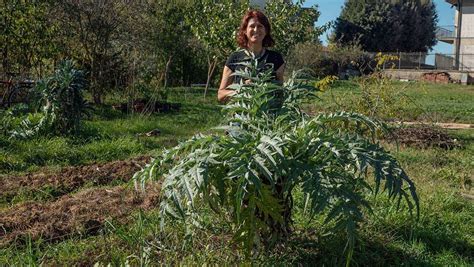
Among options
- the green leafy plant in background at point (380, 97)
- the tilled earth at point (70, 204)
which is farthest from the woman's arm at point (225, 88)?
the green leafy plant in background at point (380, 97)

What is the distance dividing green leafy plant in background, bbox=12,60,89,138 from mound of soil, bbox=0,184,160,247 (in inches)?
136

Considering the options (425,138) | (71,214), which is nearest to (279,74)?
(71,214)

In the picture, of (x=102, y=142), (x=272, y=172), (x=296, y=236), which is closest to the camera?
(x=272, y=172)

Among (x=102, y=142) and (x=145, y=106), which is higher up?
(x=145, y=106)

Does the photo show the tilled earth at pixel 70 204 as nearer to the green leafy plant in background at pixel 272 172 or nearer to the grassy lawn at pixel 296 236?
the grassy lawn at pixel 296 236

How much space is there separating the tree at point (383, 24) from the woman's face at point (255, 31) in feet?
128

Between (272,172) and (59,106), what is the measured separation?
6.29 metres

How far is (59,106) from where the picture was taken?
27.9 feet

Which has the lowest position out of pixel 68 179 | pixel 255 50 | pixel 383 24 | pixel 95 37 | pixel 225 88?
pixel 68 179

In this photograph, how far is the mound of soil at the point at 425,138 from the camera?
29.9ft

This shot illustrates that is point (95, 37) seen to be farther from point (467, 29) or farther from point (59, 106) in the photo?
point (467, 29)

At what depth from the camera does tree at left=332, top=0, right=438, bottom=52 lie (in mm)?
43500

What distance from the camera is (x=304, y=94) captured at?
3578 mm

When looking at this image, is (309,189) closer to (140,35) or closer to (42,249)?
(42,249)
